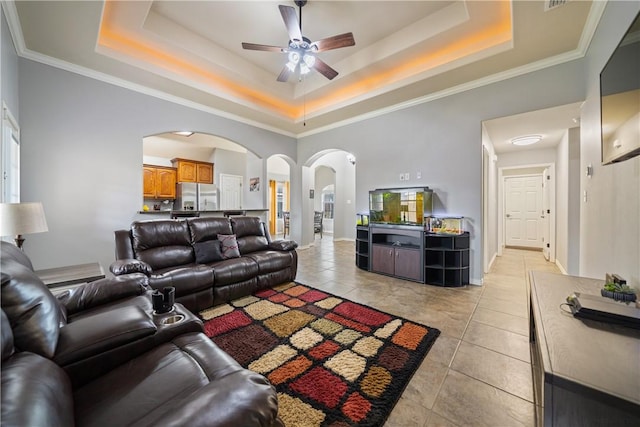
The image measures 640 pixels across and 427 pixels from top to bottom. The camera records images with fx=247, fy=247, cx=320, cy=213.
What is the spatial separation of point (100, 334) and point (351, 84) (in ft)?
15.0

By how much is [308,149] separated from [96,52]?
13.0 ft

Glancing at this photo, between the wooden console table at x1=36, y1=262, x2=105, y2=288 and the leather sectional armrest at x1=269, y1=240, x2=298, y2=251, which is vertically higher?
the leather sectional armrest at x1=269, y1=240, x2=298, y2=251

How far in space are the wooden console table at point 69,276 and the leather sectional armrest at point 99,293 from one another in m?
0.59

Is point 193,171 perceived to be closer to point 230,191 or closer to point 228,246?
point 230,191

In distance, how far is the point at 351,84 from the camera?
4.36 metres

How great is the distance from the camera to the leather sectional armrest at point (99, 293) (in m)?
1.59

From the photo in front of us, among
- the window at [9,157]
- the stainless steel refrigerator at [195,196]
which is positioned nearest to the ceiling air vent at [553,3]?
the window at [9,157]

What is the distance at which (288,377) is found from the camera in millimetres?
1653

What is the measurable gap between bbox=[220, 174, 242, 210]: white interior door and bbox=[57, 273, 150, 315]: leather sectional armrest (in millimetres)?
6136

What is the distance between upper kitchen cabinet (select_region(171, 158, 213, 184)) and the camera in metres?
7.09

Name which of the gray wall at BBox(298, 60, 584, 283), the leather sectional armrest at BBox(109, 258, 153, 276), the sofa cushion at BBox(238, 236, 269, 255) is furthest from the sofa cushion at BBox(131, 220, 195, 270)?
the gray wall at BBox(298, 60, 584, 283)

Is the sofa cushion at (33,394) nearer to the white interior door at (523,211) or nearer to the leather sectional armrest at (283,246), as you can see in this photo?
the leather sectional armrest at (283,246)

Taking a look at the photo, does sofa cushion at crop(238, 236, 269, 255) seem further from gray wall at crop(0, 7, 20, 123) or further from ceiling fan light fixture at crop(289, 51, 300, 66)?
gray wall at crop(0, 7, 20, 123)

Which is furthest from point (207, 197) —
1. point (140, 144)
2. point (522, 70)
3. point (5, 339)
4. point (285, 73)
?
point (522, 70)
